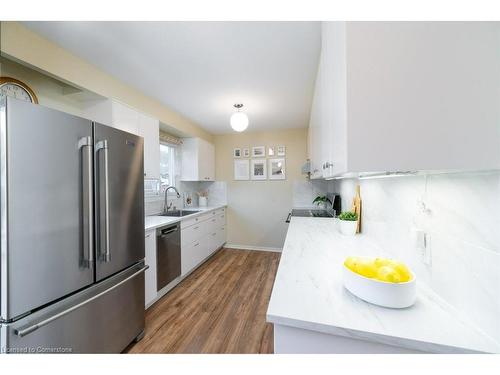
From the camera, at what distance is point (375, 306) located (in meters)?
0.67

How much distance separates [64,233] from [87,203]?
0.61 feet

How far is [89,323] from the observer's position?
1165 mm

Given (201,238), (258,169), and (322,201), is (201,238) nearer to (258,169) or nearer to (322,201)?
(258,169)

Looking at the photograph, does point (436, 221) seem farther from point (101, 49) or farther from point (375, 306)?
point (101, 49)

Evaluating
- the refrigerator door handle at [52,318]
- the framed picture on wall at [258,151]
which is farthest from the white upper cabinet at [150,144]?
the framed picture on wall at [258,151]

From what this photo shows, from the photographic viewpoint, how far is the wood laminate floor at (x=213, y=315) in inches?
61.1

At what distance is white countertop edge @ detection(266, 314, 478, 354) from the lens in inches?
20.2

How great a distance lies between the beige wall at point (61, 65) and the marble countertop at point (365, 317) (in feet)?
6.98

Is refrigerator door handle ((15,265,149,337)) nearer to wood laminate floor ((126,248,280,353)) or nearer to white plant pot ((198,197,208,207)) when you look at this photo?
wood laminate floor ((126,248,280,353))

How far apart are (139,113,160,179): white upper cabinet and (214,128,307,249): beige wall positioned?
1869 millimetres

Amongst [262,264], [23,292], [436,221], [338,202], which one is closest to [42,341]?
[23,292]

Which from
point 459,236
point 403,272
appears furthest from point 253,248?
point 459,236

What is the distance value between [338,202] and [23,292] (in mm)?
2932
